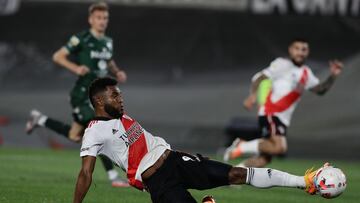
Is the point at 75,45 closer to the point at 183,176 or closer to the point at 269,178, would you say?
the point at 183,176

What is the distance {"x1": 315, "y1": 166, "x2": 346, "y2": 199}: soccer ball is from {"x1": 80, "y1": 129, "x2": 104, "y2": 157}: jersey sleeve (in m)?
1.85

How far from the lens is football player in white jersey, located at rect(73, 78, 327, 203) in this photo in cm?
861

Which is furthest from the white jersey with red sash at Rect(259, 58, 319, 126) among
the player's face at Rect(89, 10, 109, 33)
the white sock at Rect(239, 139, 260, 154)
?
the player's face at Rect(89, 10, 109, 33)

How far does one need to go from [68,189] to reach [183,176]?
9.98 ft

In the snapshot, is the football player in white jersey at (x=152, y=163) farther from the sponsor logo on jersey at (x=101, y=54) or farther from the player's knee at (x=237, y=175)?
the sponsor logo on jersey at (x=101, y=54)

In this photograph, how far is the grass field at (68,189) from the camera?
10.7m

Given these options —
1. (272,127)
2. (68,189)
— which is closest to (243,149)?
(272,127)

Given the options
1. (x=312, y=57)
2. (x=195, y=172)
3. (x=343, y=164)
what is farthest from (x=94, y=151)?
(x=312, y=57)

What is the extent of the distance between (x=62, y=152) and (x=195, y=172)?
36.2 feet

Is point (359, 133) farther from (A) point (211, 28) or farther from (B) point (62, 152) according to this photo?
(B) point (62, 152)

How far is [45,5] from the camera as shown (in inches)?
788

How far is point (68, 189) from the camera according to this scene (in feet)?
37.6

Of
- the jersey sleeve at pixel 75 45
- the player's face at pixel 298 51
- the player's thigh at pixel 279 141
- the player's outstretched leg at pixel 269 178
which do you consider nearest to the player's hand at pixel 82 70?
the jersey sleeve at pixel 75 45

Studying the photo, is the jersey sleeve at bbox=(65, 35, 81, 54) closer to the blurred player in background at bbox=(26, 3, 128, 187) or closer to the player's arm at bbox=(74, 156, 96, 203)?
the blurred player in background at bbox=(26, 3, 128, 187)
